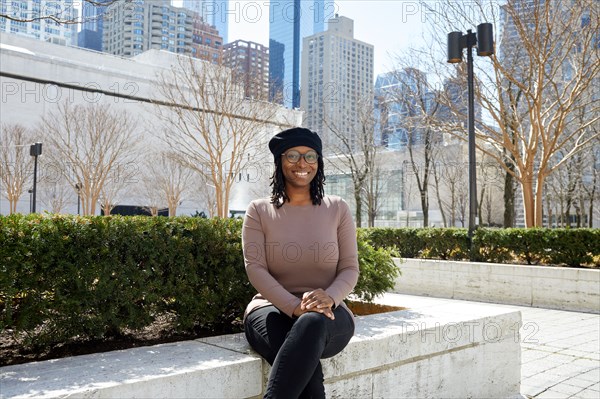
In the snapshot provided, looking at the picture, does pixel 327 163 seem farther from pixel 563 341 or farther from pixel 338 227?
pixel 338 227

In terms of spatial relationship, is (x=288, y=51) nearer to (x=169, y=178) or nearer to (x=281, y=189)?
(x=169, y=178)

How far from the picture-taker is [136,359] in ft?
9.24

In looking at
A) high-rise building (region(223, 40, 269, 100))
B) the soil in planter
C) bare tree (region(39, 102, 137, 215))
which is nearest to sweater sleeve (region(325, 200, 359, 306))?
the soil in planter

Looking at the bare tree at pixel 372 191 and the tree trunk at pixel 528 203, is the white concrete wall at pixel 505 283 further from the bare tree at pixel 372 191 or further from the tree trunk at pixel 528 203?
the bare tree at pixel 372 191

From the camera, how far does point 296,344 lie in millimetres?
2572

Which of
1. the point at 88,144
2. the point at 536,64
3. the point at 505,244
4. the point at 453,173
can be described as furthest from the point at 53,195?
the point at 505,244

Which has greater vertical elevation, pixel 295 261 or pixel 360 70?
pixel 360 70

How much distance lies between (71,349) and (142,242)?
780 mm

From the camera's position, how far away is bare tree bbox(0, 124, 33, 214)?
114 ft

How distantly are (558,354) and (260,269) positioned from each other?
431 centimetres

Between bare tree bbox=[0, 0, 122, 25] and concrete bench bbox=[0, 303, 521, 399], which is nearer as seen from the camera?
concrete bench bbox=[0, 303, 521, 399]

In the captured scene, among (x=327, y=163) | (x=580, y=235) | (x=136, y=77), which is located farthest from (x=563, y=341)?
(x=136, y=77)

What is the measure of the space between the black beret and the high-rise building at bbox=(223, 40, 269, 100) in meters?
16.1

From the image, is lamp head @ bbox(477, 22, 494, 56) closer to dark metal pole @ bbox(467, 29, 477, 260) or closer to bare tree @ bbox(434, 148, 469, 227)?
dark metal pole @ bbox(467, 29, 477, 260)
